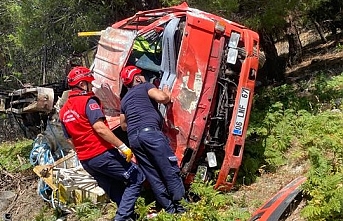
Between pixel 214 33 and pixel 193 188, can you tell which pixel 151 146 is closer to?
pixel 193 188

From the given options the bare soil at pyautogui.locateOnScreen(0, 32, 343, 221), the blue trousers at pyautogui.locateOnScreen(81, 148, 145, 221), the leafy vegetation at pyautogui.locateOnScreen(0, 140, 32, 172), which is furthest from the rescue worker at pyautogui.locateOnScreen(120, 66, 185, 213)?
the leafy vegetation at pyautogui.locateOnScreen(0, 140, 32, 172)

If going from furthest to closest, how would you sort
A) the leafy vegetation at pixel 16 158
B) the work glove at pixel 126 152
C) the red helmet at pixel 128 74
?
the leafy vegetation at pixel 16 158, the red helmet at pixel 128 74, the work glove at pixel 126 152

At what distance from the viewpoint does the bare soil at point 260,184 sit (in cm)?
637

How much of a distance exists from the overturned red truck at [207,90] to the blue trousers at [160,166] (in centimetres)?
35

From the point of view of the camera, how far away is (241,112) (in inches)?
258

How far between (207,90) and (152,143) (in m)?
0.93

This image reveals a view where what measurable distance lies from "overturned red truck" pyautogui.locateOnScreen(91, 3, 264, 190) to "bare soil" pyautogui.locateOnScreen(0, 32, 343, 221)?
38 centimetres

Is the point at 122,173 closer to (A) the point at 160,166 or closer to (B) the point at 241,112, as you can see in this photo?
(A) the point at 160,166

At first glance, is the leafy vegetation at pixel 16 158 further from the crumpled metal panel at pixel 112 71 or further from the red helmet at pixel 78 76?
the red helmet at pixel 78 76

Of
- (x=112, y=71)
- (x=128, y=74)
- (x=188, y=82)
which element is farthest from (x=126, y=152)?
(x=112, y=71)

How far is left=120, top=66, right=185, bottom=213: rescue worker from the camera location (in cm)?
625

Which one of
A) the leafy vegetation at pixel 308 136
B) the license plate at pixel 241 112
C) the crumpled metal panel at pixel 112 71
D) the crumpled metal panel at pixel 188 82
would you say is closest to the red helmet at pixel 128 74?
the crumpled metal panel at pixel 112 71

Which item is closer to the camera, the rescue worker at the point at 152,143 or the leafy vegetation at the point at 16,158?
the rescue worker at the point at 152,143

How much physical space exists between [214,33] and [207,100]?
2.56 ft
